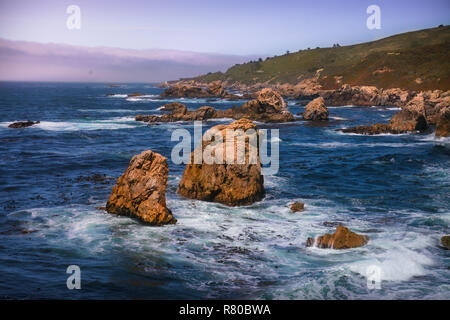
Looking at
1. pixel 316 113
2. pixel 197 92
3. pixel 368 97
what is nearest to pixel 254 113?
pixel 316 113

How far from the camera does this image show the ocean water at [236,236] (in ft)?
43.7

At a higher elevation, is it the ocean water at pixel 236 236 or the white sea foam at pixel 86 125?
the white sea foam at pixel 86 125

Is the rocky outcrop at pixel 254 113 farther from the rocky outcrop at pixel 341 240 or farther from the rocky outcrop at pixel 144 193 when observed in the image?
the rocky outcrop at pixel 341 240

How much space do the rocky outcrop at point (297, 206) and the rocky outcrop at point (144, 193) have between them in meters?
6.65

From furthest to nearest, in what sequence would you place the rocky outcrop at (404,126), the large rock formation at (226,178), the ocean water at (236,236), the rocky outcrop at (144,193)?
the rocky outcrop at (404,126) → the large rock formation at (226,178) → the rocky outcrop at (144,193) → the ocean water at (236,236)

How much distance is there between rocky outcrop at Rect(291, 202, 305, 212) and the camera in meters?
21.8

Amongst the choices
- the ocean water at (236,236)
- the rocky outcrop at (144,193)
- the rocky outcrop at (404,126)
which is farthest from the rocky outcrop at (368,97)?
the rocky outcrop at (144,193)

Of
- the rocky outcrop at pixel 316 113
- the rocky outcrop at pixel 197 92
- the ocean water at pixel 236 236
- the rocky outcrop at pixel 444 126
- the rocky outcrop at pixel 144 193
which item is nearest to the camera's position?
the ocean water at pixel 236 236

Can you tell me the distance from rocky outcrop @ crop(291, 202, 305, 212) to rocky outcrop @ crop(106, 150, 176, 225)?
6648mm

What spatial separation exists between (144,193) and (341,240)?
9311mm

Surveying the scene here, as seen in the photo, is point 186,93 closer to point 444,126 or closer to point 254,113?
point 254,113

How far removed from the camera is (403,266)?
590 inches

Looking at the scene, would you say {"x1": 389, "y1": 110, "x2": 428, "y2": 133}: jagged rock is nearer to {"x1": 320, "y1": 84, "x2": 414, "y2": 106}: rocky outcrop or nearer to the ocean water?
the ocean water

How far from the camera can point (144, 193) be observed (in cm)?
1939
